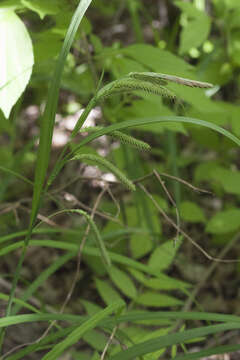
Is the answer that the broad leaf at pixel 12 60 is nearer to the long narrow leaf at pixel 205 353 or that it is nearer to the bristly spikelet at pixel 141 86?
the bristly spikelet at pixel 141 86

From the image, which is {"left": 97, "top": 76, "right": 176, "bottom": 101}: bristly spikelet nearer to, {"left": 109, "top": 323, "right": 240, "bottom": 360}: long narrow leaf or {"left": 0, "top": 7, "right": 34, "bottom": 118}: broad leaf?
{"left": 0, "top": 7, "right": 34, "bottom": 118}: broad leaf

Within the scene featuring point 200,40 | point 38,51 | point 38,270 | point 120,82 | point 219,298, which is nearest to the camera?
point 120,82

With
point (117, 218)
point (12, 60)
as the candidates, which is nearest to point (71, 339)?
point (12, 60)

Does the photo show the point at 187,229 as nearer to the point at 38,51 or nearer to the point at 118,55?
the point at 118,55

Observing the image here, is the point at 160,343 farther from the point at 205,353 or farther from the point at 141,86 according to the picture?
the point at 141,86

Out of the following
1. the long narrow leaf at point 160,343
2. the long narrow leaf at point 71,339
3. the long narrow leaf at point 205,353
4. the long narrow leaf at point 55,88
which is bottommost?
the long narrow leaf at point 205,353

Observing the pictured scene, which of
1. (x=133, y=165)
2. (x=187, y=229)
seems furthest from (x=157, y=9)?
(x=133, y=165)

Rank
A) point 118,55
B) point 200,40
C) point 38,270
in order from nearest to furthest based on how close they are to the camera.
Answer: point 118,55 < point 200,40 < point 38,270

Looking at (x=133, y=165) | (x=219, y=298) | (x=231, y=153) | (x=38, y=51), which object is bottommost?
(x=219, y=298)

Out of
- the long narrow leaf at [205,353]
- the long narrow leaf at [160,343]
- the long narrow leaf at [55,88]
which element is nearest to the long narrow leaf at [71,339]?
the long narrow leaf at [160,343]

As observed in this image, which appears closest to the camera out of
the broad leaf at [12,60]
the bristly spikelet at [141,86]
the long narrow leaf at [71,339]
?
the bristly spikelet at [141,86]

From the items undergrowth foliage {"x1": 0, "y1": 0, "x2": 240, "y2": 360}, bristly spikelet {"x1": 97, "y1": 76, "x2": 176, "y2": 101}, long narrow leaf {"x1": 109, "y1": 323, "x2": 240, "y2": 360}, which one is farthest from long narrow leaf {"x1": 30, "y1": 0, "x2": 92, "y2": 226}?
long narrow leaf {"x1": 109, "y1": 323, "x2": 240, "y2": 360}
